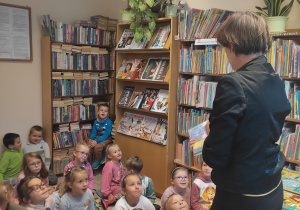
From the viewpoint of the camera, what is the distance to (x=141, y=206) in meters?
2.63

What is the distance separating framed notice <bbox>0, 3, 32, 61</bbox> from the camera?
409 cm

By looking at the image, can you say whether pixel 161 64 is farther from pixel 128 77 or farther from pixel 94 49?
pixel 94 49

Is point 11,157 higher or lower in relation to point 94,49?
lower

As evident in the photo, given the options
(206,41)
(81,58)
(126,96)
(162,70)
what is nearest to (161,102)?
(162,70)

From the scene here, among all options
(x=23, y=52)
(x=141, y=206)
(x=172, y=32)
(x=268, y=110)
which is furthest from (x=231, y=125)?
(x=23, y=52)

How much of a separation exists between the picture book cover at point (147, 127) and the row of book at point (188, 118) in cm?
39

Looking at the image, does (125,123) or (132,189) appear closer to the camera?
(132,189)

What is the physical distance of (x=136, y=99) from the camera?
13.3ft

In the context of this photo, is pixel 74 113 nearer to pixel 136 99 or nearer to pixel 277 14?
pixel 136 99

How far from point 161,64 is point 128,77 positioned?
54 centimetres

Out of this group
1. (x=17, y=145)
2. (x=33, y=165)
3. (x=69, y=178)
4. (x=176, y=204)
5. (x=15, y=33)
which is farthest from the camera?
(x=15, y=33)

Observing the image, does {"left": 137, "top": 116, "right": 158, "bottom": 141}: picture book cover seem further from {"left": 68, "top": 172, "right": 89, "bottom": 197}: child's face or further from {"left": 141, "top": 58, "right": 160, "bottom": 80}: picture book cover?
{"left": 68, "top": 172, "right": 89, "bottom": 197}: child's face

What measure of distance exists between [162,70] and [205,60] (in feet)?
1.99

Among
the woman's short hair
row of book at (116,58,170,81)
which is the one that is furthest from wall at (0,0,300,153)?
the woman's short hair
